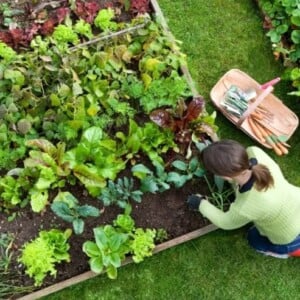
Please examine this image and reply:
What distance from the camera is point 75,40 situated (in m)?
4.74

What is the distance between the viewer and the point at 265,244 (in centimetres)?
445

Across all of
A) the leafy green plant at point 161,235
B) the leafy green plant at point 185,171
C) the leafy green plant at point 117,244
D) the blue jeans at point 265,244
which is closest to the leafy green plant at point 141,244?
the leafy green plant at point 117,244

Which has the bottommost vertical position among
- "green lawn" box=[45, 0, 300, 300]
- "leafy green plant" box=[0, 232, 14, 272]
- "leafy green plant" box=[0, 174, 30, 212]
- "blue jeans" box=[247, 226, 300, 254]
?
"green lawn" box=[45, 0, 300, 300]

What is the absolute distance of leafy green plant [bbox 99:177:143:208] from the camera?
14.3 ft

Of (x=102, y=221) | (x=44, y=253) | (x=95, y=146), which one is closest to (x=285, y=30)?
(x=95, y=146)

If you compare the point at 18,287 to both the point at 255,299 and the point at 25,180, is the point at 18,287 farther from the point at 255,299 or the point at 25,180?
the point at 255,299

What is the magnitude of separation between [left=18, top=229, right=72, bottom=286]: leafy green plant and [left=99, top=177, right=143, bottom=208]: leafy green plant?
327 millimetres

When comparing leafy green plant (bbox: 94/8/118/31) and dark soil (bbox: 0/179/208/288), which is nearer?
dark soil (bbox: 0/179/208/288)

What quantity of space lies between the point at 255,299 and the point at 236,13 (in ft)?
7.28

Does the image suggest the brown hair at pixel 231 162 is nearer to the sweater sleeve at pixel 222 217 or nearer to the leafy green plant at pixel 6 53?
the sweater sleeve at pixel 222 217

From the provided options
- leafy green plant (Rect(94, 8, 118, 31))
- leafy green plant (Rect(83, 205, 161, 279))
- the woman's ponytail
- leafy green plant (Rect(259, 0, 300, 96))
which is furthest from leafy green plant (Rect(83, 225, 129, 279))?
leafy green plant (Rect(259, 0, 300, 96))

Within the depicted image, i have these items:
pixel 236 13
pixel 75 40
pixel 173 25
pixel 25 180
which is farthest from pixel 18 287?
pixel 236 13

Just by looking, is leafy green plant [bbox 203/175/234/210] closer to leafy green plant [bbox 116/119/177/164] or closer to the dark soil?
the dark soil

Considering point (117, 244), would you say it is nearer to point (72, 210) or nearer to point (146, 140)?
point (72, 210)
